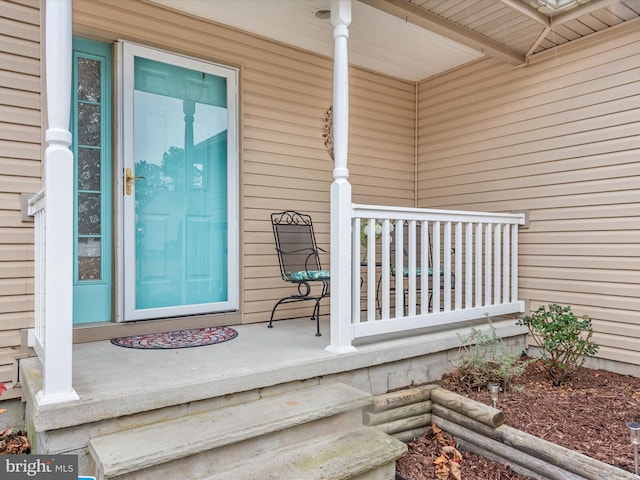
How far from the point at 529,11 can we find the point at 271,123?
2.25m

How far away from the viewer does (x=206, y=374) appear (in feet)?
7.46

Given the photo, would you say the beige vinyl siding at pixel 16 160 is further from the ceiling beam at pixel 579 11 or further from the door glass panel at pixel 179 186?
the ceiling beam at pixel 579 11

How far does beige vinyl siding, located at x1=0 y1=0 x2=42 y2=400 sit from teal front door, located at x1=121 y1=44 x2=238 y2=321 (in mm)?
619

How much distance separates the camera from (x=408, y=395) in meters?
2.84

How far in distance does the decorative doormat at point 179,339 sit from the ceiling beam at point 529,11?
3.18m

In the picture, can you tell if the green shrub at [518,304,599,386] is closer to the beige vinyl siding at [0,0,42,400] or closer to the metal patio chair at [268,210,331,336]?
the metal patio chair at [268,210,331,336]

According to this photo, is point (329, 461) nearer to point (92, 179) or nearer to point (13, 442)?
point (13, 442)

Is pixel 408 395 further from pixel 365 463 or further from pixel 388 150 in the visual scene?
pixel 388 150

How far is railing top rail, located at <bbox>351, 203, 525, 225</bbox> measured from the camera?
9.67 ft

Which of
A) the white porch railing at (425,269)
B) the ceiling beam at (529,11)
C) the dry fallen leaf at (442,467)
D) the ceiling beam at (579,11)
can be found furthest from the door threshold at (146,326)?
the ceiling beam at (579,11)

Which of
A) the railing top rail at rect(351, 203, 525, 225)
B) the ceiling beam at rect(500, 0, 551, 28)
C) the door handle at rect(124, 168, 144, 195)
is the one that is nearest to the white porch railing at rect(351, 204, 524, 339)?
the railing top rail at rect(351, 203, 525, 225)

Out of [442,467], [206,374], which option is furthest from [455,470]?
[206,374]

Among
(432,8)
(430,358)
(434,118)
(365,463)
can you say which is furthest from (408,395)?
(434,118)

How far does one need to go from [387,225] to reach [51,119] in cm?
205
